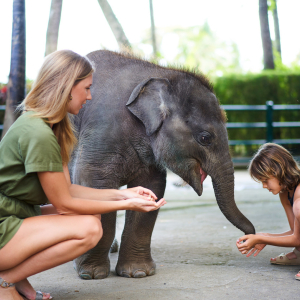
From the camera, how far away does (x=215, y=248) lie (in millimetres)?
3660

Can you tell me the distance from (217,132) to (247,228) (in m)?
0.66

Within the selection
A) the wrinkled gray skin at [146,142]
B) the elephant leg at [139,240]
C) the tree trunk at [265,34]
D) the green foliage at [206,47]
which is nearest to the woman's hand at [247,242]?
the wrinkled gray skin at [146,142]

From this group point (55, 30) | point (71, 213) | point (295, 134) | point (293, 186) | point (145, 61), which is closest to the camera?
point (71, 213)

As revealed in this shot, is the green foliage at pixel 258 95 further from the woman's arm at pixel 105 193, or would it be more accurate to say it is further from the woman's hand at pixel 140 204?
the woman's hand at pixel 140 204

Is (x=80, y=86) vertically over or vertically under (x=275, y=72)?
over

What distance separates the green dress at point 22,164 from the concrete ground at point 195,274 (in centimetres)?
62

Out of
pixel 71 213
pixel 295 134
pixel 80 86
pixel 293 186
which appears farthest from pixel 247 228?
pixel 295 134

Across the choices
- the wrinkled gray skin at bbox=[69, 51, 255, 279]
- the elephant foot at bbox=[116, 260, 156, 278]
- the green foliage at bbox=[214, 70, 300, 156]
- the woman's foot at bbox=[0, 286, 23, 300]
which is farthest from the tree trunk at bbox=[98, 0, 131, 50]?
the woman's foot at bbox=[0, 286, 23, 300]

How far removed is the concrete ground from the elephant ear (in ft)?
2.08

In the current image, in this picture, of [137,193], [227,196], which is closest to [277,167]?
[227,196]

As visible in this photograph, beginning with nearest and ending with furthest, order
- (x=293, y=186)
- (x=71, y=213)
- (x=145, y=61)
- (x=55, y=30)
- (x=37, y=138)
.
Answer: (x=37, y=138) < (x=71, y=213) < (x=293, y=186) < (x=145, y=61) < (x=55, y=30)

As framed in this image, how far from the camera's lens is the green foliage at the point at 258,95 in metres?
11.2

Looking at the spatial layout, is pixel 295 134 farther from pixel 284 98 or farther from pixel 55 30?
pixel 55 30

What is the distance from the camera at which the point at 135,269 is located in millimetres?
2988
